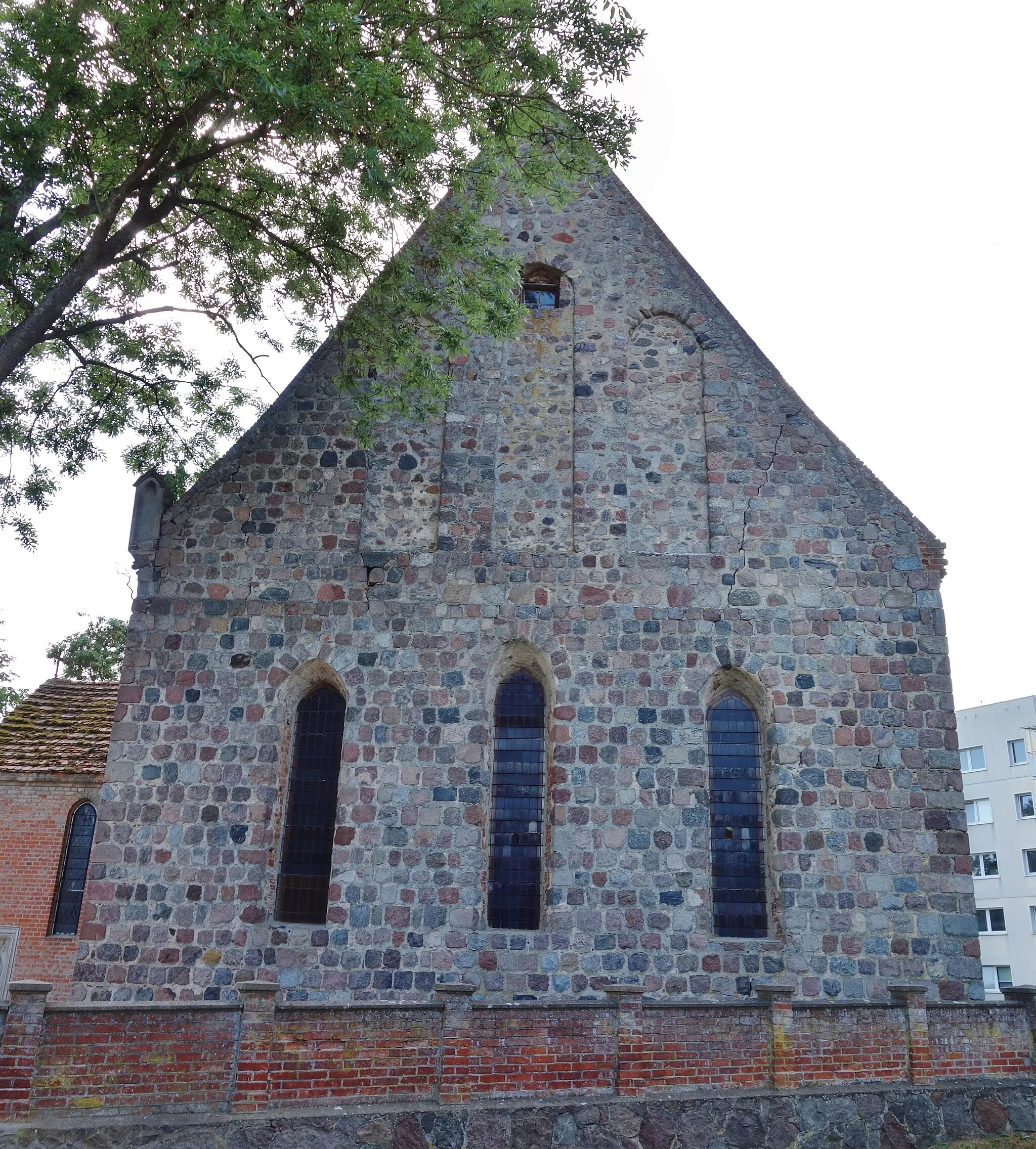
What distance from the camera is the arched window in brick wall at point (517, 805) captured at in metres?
10.8

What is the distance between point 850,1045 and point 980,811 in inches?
1372

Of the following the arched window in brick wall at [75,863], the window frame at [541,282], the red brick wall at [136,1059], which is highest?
the window frame at [541,282]

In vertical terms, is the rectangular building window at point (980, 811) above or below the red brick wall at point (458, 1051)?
above

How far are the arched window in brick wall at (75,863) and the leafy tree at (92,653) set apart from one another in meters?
16.7

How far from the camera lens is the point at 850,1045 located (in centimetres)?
866

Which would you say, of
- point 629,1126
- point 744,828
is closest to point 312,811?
point 629,1126

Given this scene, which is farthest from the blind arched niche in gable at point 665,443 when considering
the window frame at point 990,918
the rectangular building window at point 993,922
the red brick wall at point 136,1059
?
the rectangular building window at point 993,922

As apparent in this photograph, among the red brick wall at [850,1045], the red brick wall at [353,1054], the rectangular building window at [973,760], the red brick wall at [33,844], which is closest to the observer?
the red brick wall at [353,1054]

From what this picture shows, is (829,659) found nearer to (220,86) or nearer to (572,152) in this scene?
(572,152)

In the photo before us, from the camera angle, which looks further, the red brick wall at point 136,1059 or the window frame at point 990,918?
the window frame at point 990,918

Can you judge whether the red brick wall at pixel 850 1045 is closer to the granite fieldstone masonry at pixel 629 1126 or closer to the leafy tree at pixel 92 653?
the granite fieldstone masonry at pixel 629 1126

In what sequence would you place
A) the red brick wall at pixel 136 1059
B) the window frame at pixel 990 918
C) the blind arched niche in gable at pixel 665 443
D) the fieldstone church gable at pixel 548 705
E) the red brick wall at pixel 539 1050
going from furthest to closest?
the window frame at pixel 990 918 < the blind arched niche in gable at pixel 665 443 < the fieldstone church gable at pixel 548 705 < the red brick wall at pixel 539 1050 < the red brick wall at pixel 136 1059

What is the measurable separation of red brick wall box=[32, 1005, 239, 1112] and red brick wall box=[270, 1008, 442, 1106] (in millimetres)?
446

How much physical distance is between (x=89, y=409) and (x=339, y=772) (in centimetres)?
577
